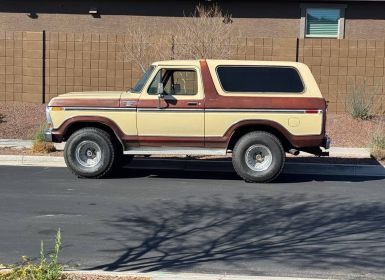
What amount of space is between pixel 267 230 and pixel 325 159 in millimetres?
6289

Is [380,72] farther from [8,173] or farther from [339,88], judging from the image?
[8,173]

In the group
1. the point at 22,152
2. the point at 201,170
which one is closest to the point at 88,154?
the point at 201,170

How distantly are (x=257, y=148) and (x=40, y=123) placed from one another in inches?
335

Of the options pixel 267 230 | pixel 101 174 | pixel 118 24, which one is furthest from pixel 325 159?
pixel 118 24

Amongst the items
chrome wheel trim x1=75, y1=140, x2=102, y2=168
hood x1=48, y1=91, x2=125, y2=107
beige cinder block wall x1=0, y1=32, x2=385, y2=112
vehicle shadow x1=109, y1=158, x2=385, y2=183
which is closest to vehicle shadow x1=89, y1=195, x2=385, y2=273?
vehicle shadow x1=109, y1=158, x2=385, y2=183

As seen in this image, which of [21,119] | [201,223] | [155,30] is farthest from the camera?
[155,30]

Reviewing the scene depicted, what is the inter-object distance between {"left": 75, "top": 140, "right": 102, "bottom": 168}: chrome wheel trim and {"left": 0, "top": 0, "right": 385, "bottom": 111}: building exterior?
8.60 m

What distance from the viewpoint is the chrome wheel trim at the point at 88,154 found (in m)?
11.7

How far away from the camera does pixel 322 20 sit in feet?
73.1

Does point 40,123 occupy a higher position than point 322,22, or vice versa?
point 322,22

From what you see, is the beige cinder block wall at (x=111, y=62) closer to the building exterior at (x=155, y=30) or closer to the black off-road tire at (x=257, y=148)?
the building exterior at (x=155, y=30)

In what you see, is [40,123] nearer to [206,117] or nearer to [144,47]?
[144,47]

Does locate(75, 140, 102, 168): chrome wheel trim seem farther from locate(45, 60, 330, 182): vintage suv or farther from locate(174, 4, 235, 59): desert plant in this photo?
locate(174, 4, 235, 59): desert plant

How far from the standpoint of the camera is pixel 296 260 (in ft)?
22.0
